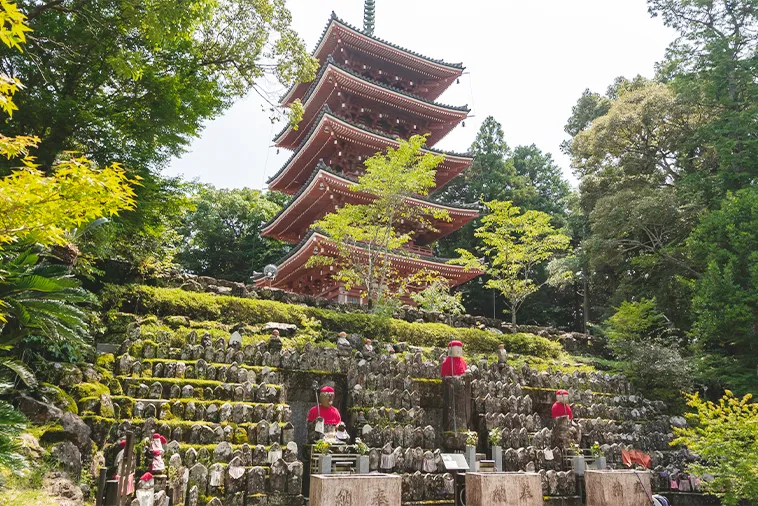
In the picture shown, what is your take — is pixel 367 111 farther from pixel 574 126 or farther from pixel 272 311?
pixel 574 126

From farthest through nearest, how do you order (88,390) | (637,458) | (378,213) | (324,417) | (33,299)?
(378,213) → (637,458) → (324,417) → (88,390) → (33,299)

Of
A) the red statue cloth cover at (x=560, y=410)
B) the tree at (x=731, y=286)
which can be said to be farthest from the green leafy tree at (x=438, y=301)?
the tree at (x=731, y=286)

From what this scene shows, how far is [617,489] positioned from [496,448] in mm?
1951

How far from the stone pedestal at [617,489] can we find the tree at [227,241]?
23.3m

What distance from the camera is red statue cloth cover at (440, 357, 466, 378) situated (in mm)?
9789

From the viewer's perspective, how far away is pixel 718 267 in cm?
1476

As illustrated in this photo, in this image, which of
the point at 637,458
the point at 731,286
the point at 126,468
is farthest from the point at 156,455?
the point at 731,286

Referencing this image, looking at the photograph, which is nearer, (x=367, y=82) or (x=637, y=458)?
(x=637, y=458)

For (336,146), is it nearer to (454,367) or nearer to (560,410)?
(454,367)

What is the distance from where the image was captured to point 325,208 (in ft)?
63.0

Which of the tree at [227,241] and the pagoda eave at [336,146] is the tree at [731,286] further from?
the tree at [227,241]

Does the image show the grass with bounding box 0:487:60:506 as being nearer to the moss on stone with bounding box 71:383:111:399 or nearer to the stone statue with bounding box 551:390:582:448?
the moss on stone with bounding box 71:383:111:399

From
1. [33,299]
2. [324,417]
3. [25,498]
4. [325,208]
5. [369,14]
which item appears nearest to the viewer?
[25,498]

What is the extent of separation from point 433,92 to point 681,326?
1427 cm
